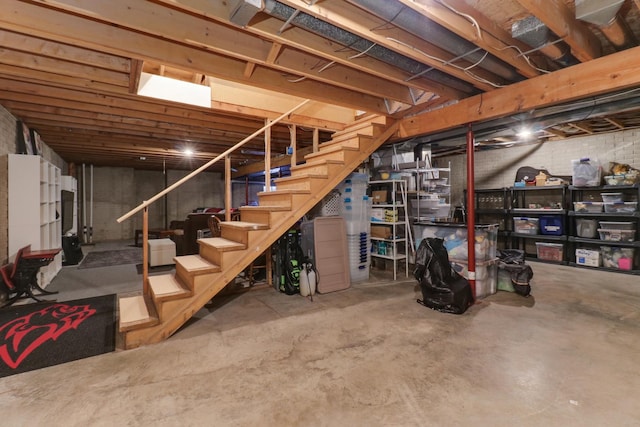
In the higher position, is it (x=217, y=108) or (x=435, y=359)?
(x=217, y=108)

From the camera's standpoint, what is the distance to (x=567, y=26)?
2137mm

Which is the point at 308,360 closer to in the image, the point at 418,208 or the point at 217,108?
the point at 217,108

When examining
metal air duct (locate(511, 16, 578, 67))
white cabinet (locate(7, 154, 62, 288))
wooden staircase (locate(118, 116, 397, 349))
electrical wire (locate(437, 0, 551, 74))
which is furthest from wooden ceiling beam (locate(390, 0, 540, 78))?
white cabinet (locate(7, 154, 62, 288))

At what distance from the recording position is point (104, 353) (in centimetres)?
243

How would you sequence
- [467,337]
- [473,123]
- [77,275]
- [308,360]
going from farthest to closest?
1. [77,275]
2. [473,123]
3. [467,337]
4. [308,360]

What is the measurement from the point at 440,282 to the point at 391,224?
5.18ft

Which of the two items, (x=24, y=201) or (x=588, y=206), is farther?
(x=588, y=206)

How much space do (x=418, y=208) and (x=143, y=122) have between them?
4703 millimetres

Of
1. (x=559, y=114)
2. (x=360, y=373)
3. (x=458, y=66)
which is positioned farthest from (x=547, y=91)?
(x=360, y=373)

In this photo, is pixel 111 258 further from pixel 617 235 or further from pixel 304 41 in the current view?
pixel 617 235

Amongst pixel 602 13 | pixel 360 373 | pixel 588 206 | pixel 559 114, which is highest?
pixel 602 13

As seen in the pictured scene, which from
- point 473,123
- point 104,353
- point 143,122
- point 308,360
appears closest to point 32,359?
point 104,353

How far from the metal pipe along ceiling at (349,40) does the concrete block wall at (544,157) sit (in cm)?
447

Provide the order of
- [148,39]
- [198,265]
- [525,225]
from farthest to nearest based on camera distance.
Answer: [525,225] → [198,265] → [148,39]
